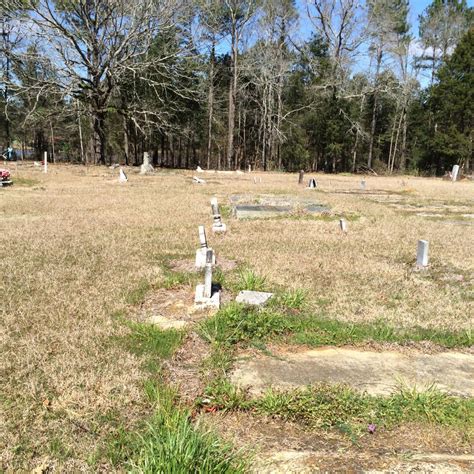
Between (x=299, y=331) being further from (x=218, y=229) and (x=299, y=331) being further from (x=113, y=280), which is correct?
(x=218, y=229)

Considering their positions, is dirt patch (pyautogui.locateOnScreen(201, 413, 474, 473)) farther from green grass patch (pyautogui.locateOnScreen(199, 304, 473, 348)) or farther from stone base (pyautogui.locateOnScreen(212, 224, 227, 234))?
stone base (pyautogui.locateOnScreen(212, 224, 227, 234))

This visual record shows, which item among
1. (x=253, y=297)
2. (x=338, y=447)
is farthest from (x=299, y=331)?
(x=338, y=447)

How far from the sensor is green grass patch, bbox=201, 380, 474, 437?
2.61 meters

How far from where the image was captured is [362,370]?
10.6 ft

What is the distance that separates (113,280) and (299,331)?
2199 mm

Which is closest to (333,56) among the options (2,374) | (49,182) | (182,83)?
(182,83)

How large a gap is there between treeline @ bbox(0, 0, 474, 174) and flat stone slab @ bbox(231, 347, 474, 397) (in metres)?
20.1

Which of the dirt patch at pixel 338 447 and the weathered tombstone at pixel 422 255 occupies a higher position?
the weathered tombstone at pixel 422 255

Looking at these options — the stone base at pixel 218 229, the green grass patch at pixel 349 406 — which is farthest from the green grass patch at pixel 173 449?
the stone base at pixel 218 229

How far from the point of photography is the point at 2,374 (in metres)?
2.94

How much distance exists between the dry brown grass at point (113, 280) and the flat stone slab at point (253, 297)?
0.59m

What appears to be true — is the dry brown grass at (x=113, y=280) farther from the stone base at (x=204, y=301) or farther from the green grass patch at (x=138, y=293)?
the stone base at (x=204, y=301)

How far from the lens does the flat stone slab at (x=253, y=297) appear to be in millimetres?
4238

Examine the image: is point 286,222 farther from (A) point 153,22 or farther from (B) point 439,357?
(A) point 153,22
